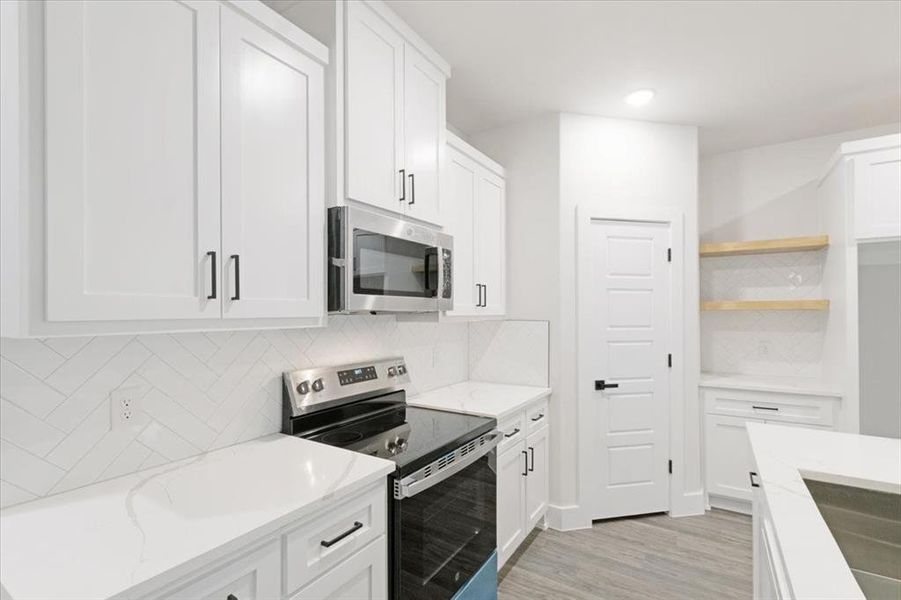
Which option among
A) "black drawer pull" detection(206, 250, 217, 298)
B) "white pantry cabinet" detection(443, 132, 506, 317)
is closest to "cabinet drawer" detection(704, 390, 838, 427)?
"white pantry cabinet" detection(443, 132, 506, 317)

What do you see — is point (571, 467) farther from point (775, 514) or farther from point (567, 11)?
point (567, 11)

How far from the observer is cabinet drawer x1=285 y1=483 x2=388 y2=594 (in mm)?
1141

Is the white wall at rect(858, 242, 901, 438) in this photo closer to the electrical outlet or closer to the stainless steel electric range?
the stainless steel electric range

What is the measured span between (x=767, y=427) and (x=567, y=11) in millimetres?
1997

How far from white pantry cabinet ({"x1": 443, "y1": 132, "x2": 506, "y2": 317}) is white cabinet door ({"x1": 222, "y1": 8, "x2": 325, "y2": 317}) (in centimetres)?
91

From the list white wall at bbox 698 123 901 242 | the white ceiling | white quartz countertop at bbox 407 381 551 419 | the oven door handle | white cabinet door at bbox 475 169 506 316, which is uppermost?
the white ceiling

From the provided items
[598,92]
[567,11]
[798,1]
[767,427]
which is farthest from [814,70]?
[767,427]

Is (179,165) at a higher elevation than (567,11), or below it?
below

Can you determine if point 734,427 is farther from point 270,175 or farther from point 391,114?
point 270,175

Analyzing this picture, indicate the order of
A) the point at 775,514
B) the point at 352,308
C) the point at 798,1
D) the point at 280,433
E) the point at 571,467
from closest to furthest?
the point at 775,514, the point at 352,308, the point at 280,433, the point at 798,1, the point at 571,467

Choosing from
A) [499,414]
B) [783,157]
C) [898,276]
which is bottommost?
[499,414]

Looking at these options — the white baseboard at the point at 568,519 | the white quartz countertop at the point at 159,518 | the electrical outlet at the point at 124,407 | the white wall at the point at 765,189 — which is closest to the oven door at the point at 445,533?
the white quartz countertop at the point at 159,518

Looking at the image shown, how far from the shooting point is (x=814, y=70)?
2.48 meters

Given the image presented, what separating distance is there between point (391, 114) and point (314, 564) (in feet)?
5.53
